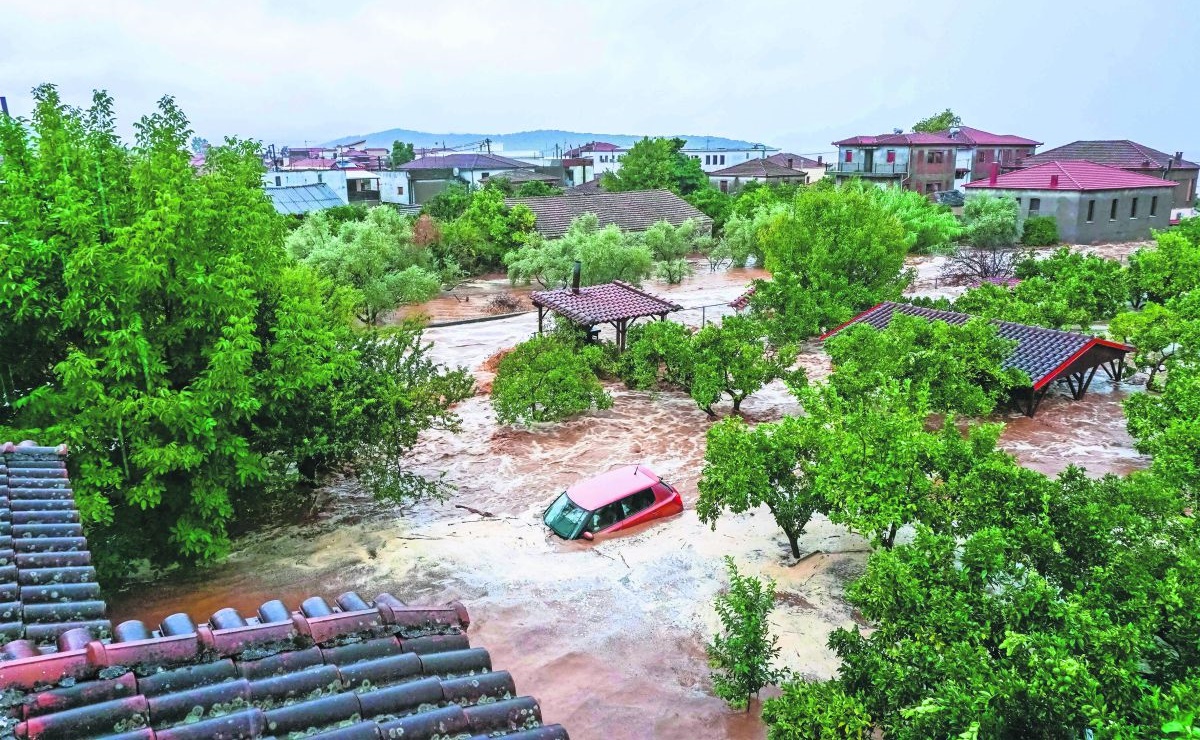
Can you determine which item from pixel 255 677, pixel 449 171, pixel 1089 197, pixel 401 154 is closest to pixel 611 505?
pixel 255 677

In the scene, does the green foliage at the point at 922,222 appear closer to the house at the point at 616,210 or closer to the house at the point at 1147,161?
the house at the point at 616,210

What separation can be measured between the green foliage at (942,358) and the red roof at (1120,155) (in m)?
47.5

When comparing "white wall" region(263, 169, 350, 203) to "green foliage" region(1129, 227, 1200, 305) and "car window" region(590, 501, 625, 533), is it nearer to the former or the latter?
"green foliage" region(1129, 227, 1200, 305)

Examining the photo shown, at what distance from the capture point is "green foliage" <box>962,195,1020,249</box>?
4744 cm

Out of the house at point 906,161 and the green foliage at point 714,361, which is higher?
the house at point 906,161

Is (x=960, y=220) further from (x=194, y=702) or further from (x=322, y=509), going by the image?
(x=194, y=702)

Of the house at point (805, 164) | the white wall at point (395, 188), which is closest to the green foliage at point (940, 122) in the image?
the house at point (805, 164)

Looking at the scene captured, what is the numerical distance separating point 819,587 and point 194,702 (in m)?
9.68

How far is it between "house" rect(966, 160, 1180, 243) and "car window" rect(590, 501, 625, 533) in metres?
44.6

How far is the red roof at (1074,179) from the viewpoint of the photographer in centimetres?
4856

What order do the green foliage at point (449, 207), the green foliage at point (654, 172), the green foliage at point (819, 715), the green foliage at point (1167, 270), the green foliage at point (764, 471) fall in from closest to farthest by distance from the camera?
1. the green foliage at point (819, 715)
2. the green foliage at point (764, 471)
3. the green foliage at point (1167, 270)
4. the green foliage at point (449, 207)
5. the green foliage at point (654, 172)

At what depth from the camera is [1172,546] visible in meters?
7.75

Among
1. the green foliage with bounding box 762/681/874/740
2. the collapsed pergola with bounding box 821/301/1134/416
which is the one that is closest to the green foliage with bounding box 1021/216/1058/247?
the collapsed pergola with bounding box 821/301/1134/416

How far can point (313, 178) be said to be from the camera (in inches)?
2549
